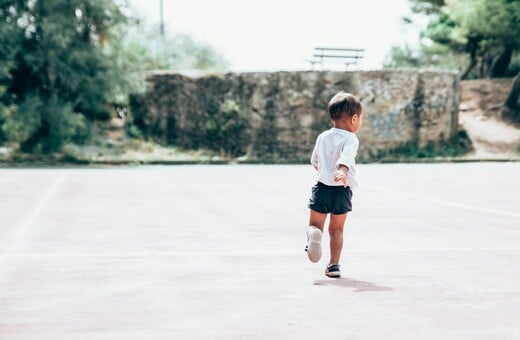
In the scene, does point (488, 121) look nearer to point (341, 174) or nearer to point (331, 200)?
point (331, 200)

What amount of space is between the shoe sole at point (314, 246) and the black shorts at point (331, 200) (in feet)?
0.69

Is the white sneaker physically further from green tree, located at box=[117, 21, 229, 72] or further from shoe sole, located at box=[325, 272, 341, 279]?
green tree, located at box=[117, 21, 229, 72]

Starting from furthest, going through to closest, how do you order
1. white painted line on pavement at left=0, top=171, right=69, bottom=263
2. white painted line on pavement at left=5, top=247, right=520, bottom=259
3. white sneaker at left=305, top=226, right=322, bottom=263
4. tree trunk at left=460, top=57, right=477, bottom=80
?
tree trunk at left=460, top=57, right=477, bottom=80, white painted line on pavement at left=0, top=171, right=69, bottom=263, white painted line on pavement at left=5, top=247, right=520, bottom=259, white sneaker at left=305, top=226, right=322, bottom=263

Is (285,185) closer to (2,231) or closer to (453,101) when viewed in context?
(2,231)

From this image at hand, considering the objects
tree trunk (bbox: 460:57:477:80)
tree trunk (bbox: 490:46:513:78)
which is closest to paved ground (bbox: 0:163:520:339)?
tree trunk (bbox: 490:46:513:78)

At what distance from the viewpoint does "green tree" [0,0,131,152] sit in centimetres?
3117

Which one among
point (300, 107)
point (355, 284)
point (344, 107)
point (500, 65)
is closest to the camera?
point (355, 284)

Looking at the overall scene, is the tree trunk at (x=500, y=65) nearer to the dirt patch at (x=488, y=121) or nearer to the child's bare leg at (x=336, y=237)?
the dirt patch at (x=488, y=121)

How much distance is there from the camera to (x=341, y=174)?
625 centimetres

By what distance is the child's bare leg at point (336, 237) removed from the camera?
658cm

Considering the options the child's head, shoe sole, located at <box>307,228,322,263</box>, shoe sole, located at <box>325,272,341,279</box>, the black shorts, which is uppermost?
the child's head

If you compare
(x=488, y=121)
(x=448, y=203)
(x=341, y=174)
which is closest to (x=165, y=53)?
(x=488, y=121)

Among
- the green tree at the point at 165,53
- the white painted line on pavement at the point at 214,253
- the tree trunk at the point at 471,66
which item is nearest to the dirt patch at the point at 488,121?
the tree trunk at the point at 471,66

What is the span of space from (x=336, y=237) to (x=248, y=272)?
0.71 m
